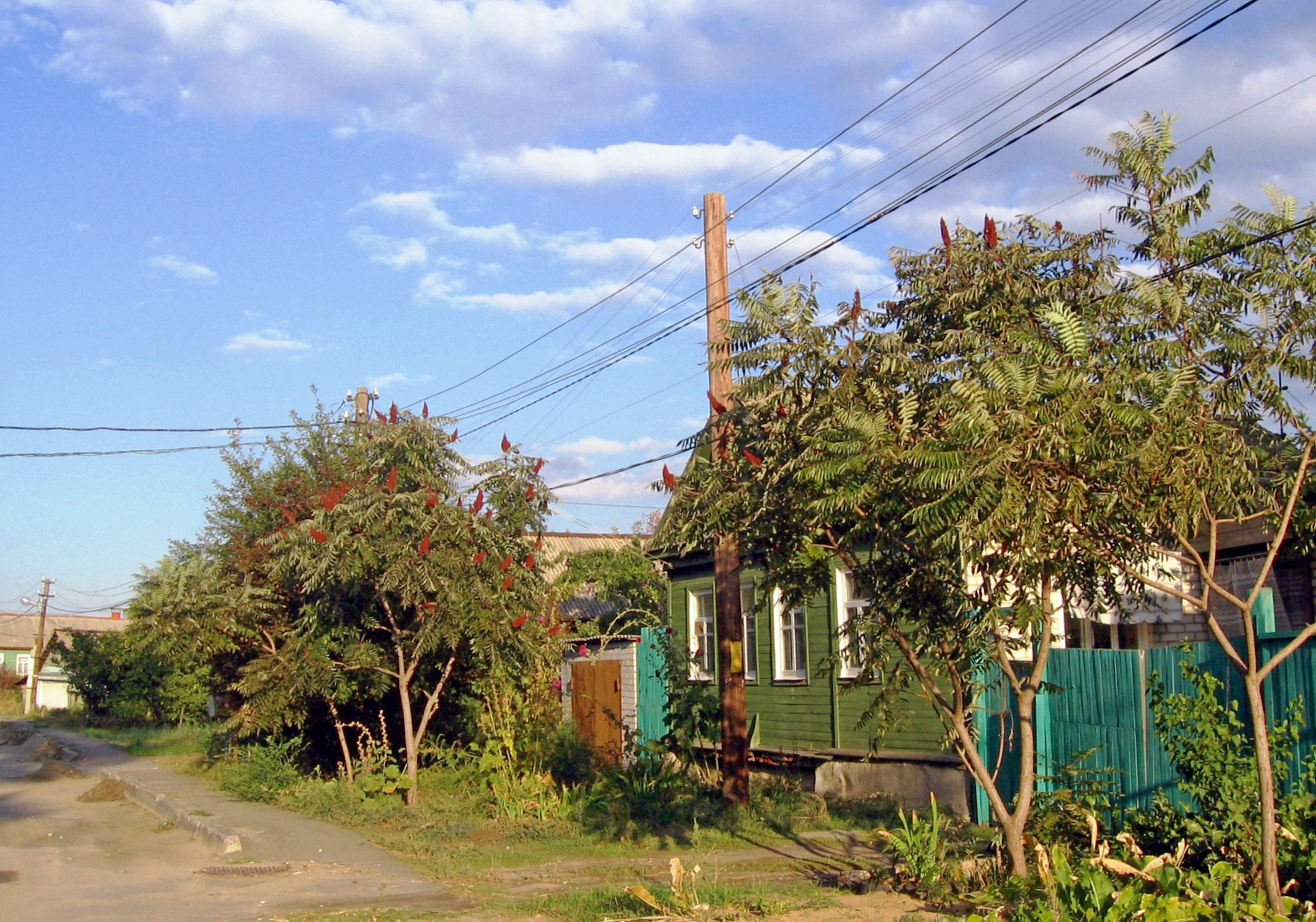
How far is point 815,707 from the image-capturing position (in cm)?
1684

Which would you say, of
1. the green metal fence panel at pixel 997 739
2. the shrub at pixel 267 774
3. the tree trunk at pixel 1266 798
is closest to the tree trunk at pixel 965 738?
the tree trunk at pixel 1266 798

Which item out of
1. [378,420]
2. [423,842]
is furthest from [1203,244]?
[378,420]

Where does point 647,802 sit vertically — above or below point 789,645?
below

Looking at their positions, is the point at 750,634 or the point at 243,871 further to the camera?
the point at 750,634

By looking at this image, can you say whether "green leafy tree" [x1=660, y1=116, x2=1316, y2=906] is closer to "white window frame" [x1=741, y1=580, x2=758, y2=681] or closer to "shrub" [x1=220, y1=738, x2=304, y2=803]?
"shrub" [x1=220, y1=738, x2=304, y2=803]

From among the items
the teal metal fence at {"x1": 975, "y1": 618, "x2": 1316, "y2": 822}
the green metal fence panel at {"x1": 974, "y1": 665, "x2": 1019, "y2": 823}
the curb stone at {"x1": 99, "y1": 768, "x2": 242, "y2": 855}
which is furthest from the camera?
the curb stone at {"x1": 99, "y1": 768, "x2": 242, "y2": 855}

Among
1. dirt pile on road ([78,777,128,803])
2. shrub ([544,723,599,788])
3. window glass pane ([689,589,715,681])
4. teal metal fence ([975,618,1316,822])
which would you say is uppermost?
window glass pane ([689,589,715,681])

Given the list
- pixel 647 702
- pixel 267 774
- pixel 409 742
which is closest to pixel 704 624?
pixel 647 702

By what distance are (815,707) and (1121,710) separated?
736cm

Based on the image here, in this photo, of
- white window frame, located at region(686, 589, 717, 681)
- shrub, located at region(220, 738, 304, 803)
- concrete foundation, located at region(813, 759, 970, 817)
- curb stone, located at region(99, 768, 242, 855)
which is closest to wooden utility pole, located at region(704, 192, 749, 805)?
concrete foundation, located at region(813, 759, 970, 817)

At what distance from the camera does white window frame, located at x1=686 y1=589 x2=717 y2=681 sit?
778 inches

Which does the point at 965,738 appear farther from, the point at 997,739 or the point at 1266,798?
the point at 997,739

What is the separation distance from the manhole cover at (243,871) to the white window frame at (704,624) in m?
9.58

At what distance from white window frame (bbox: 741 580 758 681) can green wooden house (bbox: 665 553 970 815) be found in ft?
0.08
